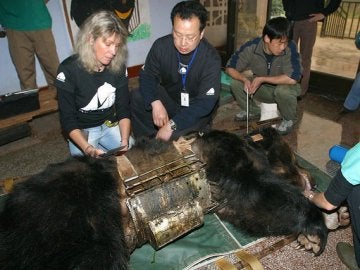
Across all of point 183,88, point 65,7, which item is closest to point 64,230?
point 183,88

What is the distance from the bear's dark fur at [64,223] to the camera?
1.28 m

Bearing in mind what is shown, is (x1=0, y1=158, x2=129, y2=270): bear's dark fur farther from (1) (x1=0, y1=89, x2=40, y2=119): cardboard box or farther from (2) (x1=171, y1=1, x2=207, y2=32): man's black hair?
(1) (x1=0, y1=89, x2=40, y2=119): cardboard box

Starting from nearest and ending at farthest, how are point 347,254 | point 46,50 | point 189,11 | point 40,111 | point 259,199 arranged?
1. point 259,199
2. point 347,254
3. point 189,11
4. point 40,111
5. point 46,50

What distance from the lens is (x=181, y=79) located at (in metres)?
2.68

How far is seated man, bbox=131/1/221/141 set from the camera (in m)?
2.15

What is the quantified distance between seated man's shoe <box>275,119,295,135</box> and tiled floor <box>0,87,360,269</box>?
0.06 metres

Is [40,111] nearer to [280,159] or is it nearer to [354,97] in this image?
[280,159]

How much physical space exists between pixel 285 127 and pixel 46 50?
120 inches

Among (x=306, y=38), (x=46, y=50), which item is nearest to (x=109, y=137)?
(x=46, y=50)

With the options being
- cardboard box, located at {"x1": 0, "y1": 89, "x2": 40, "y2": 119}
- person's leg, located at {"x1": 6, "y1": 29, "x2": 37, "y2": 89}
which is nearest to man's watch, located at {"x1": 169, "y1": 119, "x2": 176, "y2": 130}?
cardboard box, located at {"x1": 0, "y1": 89, "x2": 40, "y2": 119}

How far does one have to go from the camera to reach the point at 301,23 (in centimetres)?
398

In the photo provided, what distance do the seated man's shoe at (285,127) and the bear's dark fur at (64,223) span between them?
7.57 ft

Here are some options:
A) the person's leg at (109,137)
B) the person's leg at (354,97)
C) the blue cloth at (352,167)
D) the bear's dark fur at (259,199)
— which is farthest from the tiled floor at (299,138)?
the blue cloth at (352,167)

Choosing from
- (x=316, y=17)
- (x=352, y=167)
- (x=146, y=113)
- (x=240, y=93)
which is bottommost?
(x=240, y=93)
